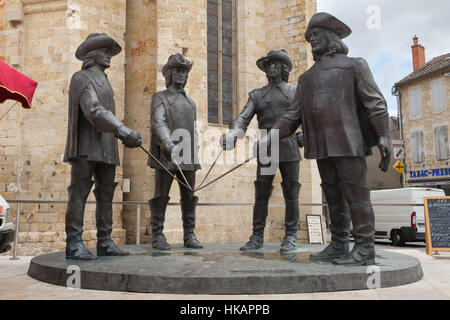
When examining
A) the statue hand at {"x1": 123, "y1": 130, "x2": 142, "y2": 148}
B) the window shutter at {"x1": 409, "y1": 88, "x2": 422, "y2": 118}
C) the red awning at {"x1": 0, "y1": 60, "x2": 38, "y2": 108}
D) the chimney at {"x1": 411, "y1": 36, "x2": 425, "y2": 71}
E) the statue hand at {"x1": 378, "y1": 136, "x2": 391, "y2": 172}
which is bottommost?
the statue hand at {"x1": 378, "y1": 136, "x2": 391, "y2": 172}

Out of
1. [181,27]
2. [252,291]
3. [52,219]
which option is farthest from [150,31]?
[252,291]

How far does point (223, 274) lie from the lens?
3.44 m

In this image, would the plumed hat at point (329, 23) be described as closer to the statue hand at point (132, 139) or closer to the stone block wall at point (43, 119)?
the statue hand at point (132, 139)

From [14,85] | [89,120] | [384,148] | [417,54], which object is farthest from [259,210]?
[417,54]

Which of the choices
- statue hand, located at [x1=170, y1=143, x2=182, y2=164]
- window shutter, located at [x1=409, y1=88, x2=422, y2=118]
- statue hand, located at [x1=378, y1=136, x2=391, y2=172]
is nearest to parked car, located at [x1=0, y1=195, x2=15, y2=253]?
statue hand, located at [x1=170, y1=143, x2=182, y2=164]

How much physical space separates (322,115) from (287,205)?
1.55 m

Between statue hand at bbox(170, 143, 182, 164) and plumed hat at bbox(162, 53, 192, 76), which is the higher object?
plumed hat at bbox(162, 53, 192, 76)

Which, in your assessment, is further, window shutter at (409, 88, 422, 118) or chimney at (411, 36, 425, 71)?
chimney at (411, 36, 425, 71)

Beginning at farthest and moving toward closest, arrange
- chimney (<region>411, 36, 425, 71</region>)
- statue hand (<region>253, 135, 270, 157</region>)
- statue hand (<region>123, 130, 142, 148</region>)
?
chimney (<region>411, 36, 425, 71</region>), statue hand (<region>253, 135, 270, 157</region>), statue hand (<region>123, 130, 142, 148</region>)

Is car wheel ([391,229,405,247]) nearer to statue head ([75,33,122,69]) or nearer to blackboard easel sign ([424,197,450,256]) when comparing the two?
blackboard easel sign ([424,197,450,256])

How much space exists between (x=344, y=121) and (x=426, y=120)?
22.7 metres

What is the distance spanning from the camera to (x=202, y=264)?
403 cm

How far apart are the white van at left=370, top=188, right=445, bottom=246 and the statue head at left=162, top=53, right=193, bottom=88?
9.72 meters

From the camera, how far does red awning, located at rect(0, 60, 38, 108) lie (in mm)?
5844
